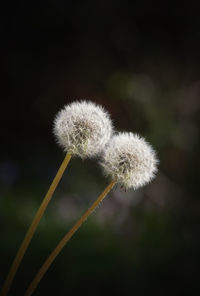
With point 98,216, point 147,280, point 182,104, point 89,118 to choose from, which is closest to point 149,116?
point 182,104

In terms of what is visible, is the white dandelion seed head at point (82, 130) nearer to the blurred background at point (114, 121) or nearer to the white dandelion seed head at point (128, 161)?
the white dandelion seed head at point (128, 161)

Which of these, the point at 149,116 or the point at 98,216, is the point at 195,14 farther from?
the point at 98,216

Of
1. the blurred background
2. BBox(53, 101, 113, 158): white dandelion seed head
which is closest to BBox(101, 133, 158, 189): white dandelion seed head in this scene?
BBox(53, 101, 113, 158): white dandelion seed head

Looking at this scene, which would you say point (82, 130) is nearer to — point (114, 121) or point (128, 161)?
point (128, 161)

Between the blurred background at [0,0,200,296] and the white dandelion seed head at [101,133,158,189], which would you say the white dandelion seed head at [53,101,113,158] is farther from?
the blurred background at [0,0,200,296]

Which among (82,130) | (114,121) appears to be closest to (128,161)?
(82,130)
